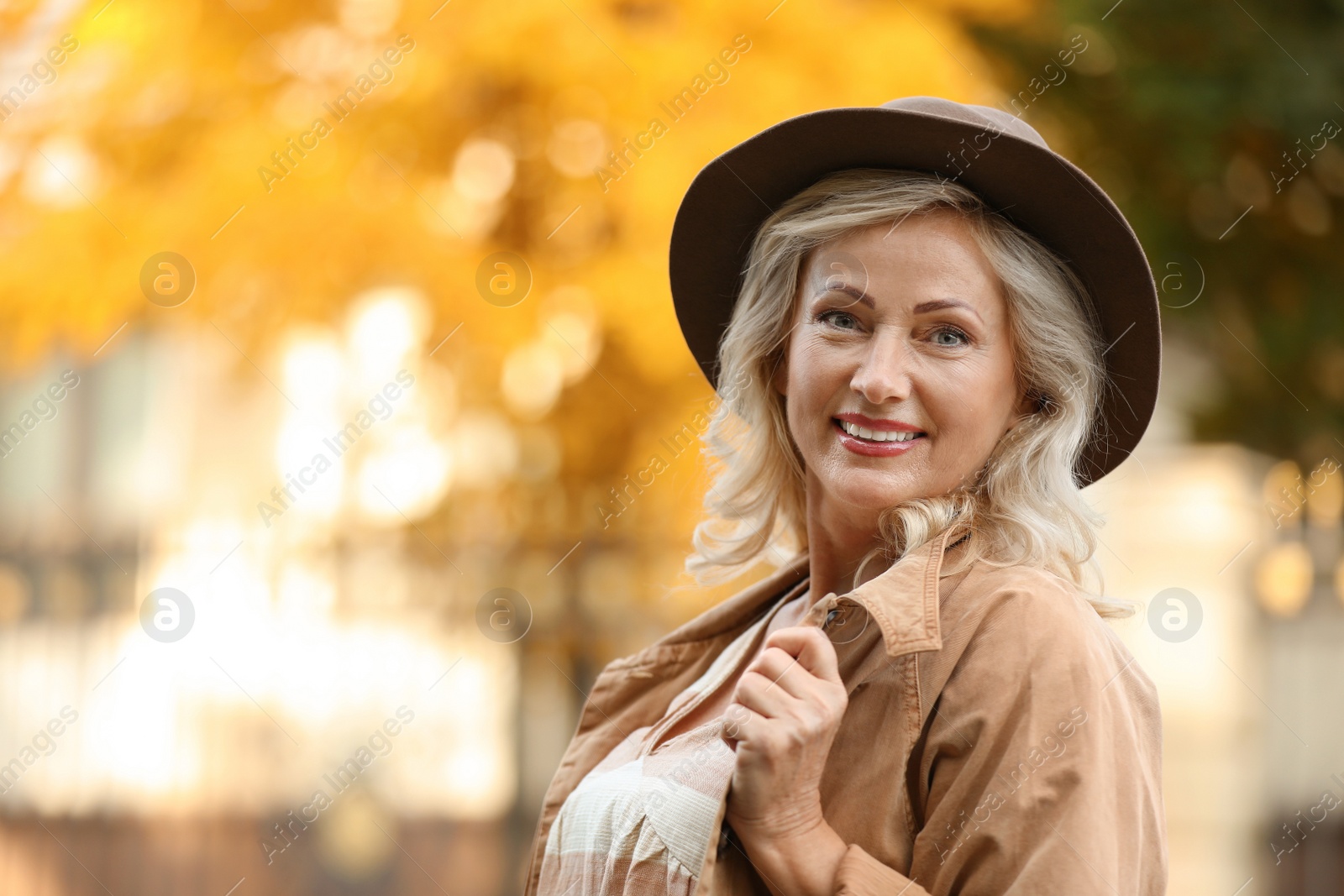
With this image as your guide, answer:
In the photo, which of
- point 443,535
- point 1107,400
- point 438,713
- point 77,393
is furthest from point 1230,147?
point 77,393

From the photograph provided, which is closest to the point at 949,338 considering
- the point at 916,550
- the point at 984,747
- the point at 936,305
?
the point at 936,305

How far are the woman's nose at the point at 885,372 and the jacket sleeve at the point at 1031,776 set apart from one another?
0.31 m

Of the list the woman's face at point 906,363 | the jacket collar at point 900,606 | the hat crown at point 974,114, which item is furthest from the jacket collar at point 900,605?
the hat crown at point 974,114

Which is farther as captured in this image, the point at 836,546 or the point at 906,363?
the point at 836,546

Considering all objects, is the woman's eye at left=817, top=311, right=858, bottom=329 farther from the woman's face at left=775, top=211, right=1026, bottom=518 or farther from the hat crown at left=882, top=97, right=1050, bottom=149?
the hat crown at left=882, top=97, right=1050, bottom=149

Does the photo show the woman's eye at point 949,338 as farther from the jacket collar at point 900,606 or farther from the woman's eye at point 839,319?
the jacket collar at point 900,606

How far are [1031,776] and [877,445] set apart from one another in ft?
1.66

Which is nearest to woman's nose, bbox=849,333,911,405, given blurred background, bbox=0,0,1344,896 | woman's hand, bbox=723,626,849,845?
woman's hand, bbox=723,626,849,845

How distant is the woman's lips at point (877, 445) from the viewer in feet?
5.84

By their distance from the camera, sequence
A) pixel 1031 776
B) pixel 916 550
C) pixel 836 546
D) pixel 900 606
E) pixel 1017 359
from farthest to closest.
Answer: pixel 836 546 < pixel 1017 359 < pixel 916 550 < pixel 900 606 < pixel 1031 776

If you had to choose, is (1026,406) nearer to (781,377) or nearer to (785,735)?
(781,377)

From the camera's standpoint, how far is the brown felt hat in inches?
68.1

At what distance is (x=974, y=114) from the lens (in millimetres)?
1744

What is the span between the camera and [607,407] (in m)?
5.32
